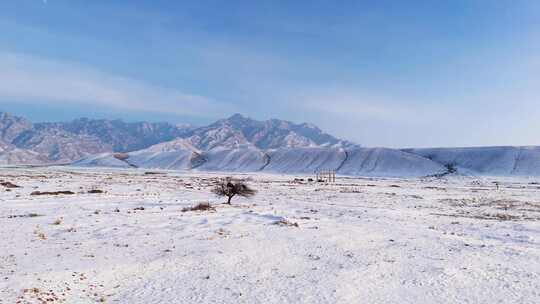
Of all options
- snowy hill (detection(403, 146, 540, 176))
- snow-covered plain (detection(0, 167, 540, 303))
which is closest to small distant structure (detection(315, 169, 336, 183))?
snowy hill (detection(403, 146, 540, 176))

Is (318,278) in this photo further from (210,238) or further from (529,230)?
(529,230)

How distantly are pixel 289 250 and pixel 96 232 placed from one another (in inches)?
388

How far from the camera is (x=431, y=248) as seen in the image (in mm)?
18125

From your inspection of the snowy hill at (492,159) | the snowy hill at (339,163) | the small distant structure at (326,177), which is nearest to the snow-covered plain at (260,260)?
the small distant structure at (326,177)

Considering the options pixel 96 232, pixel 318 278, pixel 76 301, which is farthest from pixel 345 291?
pixel 96 232

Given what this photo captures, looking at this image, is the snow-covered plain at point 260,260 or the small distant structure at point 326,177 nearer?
the snow-covered plain at point 260,260

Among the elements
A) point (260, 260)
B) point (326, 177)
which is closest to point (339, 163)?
point (326, 177)

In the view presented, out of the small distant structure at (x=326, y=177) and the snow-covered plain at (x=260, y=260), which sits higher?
the snow-covered plain at (x=260, y=260)

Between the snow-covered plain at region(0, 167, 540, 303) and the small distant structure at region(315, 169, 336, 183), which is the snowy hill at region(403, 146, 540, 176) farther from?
the snow-covered plain at region(0, 167, 540, 303)

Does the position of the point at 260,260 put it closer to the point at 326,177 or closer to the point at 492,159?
the point at 326,177

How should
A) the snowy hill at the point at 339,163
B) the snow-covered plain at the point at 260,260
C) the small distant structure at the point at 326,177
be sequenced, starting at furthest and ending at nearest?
the snowy hill at the point at 339,163 < the small distant structure at the point at 326,177 < the snow-covered plain at the point at 260,260

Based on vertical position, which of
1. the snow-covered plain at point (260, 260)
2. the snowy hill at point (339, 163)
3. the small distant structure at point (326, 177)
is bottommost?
the small distant structure at point (326, 177)

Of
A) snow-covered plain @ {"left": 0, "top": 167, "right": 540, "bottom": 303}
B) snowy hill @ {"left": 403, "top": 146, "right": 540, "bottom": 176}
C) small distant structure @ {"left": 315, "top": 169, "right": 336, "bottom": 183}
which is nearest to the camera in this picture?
snow-covered plain @ {"left": 0, "top": 167, "right": 540, "bottom": 303}

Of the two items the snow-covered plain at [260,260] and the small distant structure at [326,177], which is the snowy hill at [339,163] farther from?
the snow-covered plain at [260,260]
